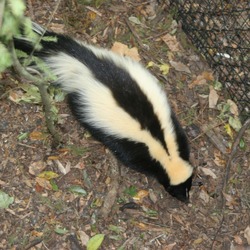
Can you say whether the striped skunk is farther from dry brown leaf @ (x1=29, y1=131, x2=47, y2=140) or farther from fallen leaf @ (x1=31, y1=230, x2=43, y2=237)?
fallen leaf @ (x1=31, y1=230, x2=43, y2=237)

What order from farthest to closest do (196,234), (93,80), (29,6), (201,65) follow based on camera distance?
(201,65), (29,6), (196,234), (93,80)

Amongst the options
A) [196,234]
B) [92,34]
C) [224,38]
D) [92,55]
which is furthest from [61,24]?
[196,234]

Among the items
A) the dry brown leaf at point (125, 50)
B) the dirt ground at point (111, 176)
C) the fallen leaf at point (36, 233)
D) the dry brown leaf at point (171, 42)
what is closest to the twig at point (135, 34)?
the dirt ground at point (111, 176)

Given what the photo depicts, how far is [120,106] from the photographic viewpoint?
13.0 feet

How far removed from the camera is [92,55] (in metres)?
4.03

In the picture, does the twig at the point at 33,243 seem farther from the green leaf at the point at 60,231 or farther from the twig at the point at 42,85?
the twig at the point at 42,85

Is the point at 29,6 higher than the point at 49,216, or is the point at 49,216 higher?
the point at 29,6

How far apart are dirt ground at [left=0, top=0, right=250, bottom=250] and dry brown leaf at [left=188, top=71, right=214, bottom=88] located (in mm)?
12

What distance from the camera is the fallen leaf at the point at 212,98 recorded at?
5098 millimetres

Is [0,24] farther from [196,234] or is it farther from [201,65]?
[201,65]

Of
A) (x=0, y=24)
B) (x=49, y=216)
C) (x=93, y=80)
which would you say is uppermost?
(x=0, y=24)

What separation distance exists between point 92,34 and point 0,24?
2.80 m

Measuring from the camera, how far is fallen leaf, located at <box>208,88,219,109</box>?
510cm

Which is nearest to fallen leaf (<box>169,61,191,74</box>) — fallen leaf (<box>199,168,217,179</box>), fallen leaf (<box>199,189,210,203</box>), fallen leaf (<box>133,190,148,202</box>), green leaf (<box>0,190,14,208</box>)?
fallen leaf (<box>199,168,217,179</box>)
